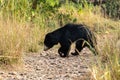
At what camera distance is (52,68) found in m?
7.76

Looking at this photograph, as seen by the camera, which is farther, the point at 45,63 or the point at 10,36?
the point at 45,63

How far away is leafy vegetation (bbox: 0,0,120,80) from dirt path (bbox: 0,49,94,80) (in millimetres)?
265

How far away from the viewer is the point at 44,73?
730cm

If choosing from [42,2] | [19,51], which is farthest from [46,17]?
[19,51]

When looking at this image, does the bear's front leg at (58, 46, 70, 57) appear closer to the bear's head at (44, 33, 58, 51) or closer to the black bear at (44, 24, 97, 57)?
the black bear at (44, 24, 97, 57)

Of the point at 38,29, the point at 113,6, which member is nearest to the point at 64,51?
the point at 38,29

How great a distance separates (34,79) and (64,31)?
252 cm

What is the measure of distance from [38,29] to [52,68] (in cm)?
275

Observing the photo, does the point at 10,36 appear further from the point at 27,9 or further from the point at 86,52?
the point at 27,9

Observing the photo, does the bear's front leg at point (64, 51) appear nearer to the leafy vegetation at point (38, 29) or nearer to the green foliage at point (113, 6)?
the leafy vegetation at point (38, 29)

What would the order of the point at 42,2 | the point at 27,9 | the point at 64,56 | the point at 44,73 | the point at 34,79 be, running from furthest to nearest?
1. the point at 42,2
2. the point at 27,9
3. the point at 64,56
4. the point at 44,73
5. the point at 34,79

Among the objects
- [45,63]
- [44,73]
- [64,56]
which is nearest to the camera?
[44,73]

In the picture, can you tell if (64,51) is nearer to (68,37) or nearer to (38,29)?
(68,37)

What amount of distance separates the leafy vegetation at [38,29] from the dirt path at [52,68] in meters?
0.27
